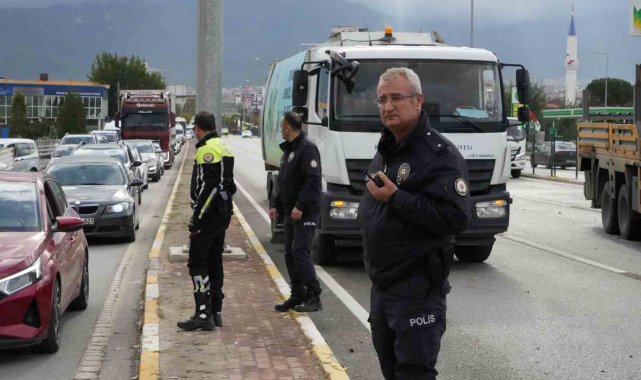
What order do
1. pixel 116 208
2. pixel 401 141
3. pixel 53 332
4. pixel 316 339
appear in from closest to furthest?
1. pixel 401 141
2. pixel 53 332
3. pixel 316 339
4. pixel 116 208

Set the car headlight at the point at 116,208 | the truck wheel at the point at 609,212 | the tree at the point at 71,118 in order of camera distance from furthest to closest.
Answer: the tree at the point at 71,118 < the truck wheel at the point at 609,212 < the car headlight at the point at 116,208

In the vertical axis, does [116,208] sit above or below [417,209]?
below

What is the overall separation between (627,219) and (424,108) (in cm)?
578

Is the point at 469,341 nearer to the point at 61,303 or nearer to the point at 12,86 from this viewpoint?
the point at 61,303

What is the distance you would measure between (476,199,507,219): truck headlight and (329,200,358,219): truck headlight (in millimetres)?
1575

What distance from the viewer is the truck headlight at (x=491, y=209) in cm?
1342

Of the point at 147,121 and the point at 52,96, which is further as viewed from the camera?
the point at 52,96

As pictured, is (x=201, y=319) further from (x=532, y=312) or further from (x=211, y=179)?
(x=532, y=312)

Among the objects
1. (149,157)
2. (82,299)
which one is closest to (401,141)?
(82,299)

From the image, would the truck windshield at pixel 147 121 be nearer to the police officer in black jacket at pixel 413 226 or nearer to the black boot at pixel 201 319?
the black boot at pixel 201 319

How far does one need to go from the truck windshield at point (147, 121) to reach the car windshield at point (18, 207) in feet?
139

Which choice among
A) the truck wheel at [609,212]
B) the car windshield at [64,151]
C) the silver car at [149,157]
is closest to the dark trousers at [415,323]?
the truck wheel at [609,212]

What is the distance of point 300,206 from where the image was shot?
10148 mm

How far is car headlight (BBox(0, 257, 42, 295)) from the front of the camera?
26.1 feet
